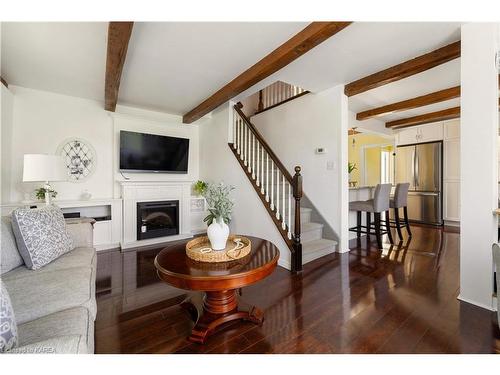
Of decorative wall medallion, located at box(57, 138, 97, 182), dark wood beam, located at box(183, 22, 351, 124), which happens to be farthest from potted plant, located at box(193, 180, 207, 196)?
decorative wall medallion, located at box(57, 138, 97, 182)

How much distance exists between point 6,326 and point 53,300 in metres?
0.51

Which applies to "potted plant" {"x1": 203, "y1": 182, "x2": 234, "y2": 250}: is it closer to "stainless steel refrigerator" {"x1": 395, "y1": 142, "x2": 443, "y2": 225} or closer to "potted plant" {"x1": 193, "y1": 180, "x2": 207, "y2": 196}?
"potted plant" {"x1": 193, "y1": 180, "x2": 207, "y2": 196}

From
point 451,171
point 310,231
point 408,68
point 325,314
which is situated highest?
point 408,68

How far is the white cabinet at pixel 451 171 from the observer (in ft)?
15.6

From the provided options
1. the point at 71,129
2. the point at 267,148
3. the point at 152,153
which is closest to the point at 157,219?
the point at 152,153

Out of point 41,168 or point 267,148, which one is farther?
point 267,148

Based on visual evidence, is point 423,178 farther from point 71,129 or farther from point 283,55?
point 71,129

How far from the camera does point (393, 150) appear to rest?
584 cm

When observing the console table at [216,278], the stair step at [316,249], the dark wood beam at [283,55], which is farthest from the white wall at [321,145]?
the console table at [216,278]

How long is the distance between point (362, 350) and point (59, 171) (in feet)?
9.94

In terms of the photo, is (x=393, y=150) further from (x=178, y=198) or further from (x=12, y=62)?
(x=12, y=62)

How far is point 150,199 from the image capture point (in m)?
3.94

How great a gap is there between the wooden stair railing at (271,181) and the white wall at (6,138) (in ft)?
9.77
